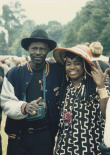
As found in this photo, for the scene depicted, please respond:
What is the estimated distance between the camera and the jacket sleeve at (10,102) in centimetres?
327

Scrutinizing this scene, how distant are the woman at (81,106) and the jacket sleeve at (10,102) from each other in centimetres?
57

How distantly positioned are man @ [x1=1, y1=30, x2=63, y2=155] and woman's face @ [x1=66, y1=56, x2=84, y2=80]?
→ 1.36 ft

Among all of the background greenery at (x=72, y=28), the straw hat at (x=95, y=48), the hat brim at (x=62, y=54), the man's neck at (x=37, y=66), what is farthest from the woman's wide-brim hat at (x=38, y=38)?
the background greenery at (x=72, y=28)

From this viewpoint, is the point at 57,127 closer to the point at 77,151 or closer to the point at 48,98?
the point at 48,98

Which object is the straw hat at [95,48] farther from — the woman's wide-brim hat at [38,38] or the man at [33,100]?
the man at [33,100]

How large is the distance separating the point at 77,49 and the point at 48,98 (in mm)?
800

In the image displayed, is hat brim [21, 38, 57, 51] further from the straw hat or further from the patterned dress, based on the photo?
the straw hat

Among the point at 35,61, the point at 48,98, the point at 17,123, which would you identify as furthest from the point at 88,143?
the point at 35,61

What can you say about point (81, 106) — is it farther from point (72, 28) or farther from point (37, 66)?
point (72, 28)

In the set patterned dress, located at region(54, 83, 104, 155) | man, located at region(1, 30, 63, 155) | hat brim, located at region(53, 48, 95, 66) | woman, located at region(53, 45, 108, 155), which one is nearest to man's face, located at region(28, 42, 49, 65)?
man, located at region(1, 30, 63, 155)

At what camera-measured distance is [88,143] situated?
2893 mm

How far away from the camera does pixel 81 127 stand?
2.93 m

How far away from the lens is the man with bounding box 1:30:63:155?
11.2 feet

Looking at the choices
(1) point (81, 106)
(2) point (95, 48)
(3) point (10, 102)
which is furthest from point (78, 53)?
(2) point (95, 48)
